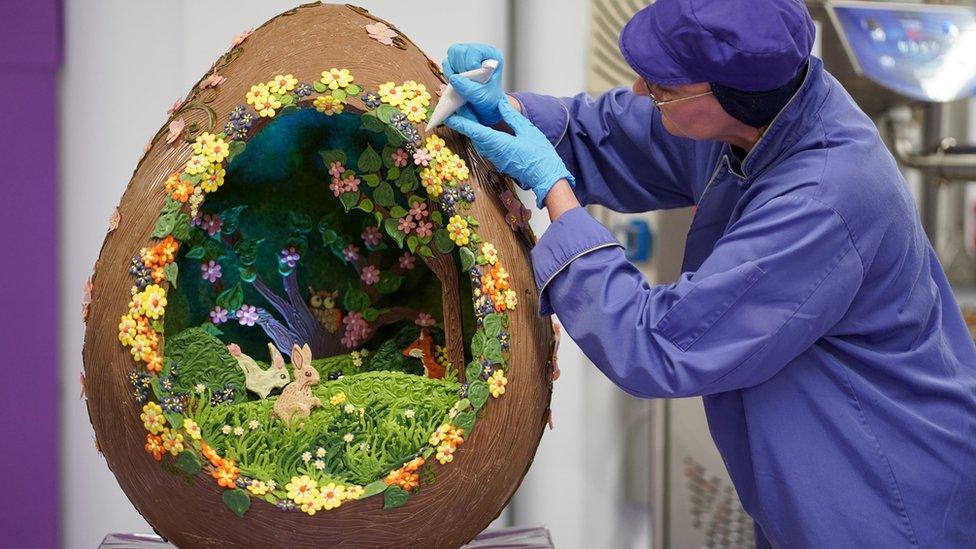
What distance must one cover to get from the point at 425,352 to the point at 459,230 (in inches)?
13.0

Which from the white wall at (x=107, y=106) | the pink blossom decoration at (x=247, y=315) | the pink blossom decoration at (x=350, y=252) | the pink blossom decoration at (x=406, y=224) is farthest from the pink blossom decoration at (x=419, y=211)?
the white wall at (x=107, y=106)

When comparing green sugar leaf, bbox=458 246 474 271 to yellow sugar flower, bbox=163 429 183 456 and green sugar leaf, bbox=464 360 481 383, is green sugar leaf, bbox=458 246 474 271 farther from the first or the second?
yellow sugar flower, bbox=163 429 183 456

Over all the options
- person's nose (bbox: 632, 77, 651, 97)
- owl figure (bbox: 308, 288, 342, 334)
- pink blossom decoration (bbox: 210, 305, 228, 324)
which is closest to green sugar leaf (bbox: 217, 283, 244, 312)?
pink blossom decoration (bbox: 210, 305, 228, 324)

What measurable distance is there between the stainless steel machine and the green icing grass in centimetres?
102

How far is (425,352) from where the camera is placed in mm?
1612

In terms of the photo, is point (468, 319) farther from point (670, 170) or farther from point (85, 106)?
point (85, 106)

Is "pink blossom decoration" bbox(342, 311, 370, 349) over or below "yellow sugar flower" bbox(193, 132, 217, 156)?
below

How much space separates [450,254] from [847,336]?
567mm

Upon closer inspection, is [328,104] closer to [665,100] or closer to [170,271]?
[170,271]

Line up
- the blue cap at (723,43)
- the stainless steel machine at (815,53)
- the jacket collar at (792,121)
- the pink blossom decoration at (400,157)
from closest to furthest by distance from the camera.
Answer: the blue cap at (723,43), the jacket collar at (792,121), the pink blossom decoration at (400,157), the stainless steel machine at (815,53)

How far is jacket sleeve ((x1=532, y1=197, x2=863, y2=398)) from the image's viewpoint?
4.04 ft

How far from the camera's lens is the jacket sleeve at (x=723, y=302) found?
1.23 metres

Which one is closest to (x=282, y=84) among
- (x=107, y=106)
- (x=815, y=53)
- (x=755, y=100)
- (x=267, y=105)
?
(x=267, y=105)

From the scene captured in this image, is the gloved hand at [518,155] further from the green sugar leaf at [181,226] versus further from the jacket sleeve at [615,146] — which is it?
the green sugar leaf at [181,226]
